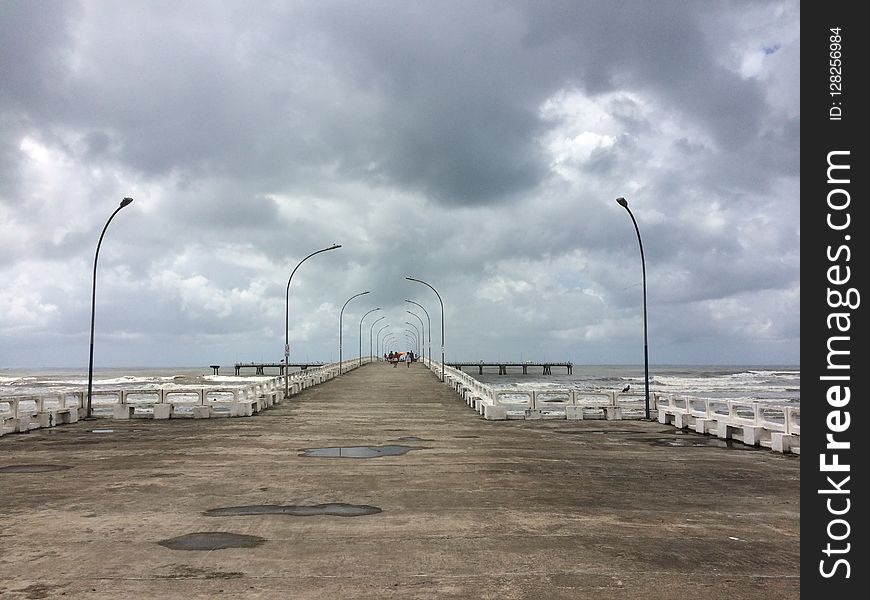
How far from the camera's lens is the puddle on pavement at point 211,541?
7.72m

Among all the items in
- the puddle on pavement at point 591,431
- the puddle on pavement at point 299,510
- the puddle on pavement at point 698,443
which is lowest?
the puddle on pavement at point 591,431

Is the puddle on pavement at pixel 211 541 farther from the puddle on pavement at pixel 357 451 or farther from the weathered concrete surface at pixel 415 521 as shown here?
the puddle on pavement at pixel 357 451

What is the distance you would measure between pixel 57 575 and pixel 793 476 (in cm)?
1200

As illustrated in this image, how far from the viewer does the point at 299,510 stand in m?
9.62

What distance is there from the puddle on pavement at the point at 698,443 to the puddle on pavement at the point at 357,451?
6.72 meters

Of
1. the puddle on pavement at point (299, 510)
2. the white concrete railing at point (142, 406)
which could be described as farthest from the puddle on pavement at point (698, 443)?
the white concrete railing at point (142, 406)

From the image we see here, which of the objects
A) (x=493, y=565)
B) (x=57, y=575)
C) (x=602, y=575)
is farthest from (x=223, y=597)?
(x=602, y=575)

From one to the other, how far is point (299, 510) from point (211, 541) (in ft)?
5.93

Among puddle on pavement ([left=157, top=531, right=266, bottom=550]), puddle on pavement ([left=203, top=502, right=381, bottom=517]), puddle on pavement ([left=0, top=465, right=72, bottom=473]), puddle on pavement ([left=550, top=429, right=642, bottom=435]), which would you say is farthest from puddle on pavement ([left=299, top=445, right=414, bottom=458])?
puddle on pavement ([left=157, top=531, right=266, bottom=550])

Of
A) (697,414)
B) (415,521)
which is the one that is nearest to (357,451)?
(415,521)

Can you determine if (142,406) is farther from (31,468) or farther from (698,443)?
(698,443)
